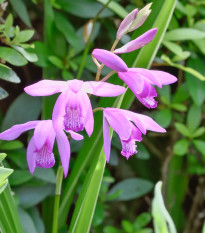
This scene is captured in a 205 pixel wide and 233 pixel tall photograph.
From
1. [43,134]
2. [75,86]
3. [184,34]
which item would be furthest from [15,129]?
[184,34]

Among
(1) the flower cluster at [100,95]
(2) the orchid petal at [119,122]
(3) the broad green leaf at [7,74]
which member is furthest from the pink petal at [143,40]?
(3) the broad green leaf at [7,74]

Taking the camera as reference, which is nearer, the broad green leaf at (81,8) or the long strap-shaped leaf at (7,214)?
the long strap-shaped leaf at (7,214)

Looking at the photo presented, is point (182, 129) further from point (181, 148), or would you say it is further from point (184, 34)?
point (184, 34)

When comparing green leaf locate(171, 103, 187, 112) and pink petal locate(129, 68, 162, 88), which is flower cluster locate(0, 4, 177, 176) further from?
green leaf locate(171, 103, 187, 112)

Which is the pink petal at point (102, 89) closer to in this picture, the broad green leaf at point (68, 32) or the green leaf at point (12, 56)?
the green leaf at point (12, 56)

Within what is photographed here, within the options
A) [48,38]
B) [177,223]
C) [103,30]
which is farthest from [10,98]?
[177,223]

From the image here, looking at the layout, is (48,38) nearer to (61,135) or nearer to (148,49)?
(148,49)
